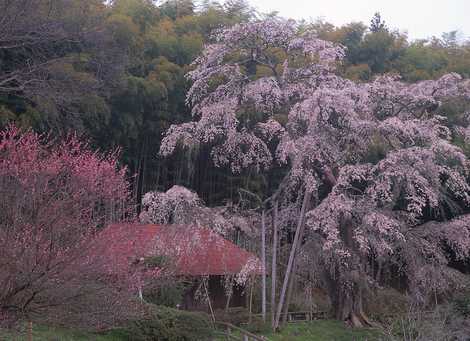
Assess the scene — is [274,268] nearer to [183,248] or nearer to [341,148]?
[183,248]

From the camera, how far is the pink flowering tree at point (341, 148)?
571 inches

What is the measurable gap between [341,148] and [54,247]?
9130 mm

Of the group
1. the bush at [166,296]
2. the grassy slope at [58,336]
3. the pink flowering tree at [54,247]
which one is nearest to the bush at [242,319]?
the bush at [166,296]

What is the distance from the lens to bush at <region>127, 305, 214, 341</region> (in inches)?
454

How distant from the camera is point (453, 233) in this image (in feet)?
50.0

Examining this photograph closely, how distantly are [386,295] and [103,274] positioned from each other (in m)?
10.7

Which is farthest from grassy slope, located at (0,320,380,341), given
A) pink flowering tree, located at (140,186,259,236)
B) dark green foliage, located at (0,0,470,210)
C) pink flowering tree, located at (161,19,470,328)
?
dark green foliage, located at (0,0,470,210)

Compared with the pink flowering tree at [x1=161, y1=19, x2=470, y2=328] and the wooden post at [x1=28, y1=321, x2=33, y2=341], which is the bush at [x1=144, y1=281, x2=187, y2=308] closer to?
the pink flowering tree at [x1=161, y1=19, x2=470, y2=328]

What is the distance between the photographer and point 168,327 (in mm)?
11711

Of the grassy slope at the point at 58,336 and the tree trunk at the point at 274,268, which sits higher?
→ the tree trunk at the point at 274,268

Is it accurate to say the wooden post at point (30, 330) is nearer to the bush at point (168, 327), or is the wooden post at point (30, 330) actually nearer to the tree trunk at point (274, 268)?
the bush at point (168, 327)

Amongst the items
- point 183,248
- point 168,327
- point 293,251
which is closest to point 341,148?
point 293,251

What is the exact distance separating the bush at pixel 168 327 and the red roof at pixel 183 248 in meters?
1.19

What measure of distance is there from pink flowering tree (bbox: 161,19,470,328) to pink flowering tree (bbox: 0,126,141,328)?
18.9 feet
